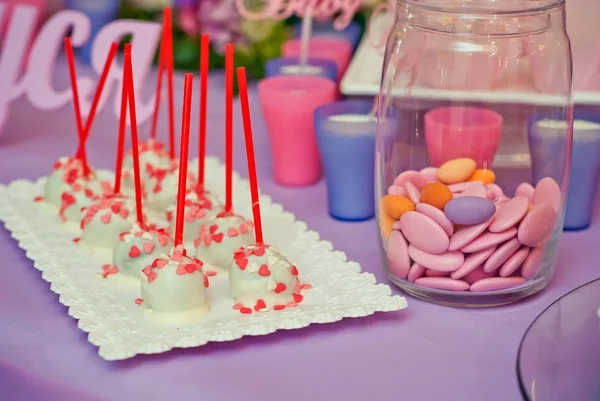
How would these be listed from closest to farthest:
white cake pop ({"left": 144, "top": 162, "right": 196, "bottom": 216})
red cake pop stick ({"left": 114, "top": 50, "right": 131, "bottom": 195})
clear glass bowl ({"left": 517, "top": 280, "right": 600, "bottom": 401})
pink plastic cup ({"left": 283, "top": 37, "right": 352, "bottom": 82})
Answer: clear glass bowl ({"left": 517, "top": 280, "right": 600, "bottom": 401}) → red cake pop stick ({"left": 114, "top": 50, "right": 131, "bottom": 195}) → white cake pop ({"left": 144, "top": 162, "right": 196, "bottom": 216}) → pink plastic cup ({"left": 283, "top": 37, "right": 352, "bottom": 82})

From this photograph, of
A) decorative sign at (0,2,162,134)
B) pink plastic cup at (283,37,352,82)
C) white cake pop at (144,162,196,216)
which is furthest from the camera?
pink plastic cup at (283,37,352,82)

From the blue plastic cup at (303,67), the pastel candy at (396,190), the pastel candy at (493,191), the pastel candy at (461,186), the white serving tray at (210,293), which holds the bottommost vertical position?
the white serving tray at (210,293)

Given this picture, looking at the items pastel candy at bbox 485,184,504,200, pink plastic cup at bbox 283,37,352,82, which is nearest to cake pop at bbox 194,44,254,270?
pastel candy at bbox 485,184,504,200

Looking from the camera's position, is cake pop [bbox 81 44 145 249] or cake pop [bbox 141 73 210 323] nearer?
cake pop [bbox 141 73 210 323]

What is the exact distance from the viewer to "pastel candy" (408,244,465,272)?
738mm

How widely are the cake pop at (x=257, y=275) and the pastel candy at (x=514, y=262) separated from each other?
173 mm

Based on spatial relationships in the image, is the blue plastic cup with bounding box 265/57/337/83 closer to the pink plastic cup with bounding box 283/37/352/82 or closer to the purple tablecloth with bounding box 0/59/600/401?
the pink plastic cup with bounding box 283/37/352/82

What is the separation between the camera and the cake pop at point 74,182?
92 centimetres

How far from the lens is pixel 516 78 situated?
0.79 metres

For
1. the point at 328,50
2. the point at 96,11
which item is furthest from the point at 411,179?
the point at 96,11

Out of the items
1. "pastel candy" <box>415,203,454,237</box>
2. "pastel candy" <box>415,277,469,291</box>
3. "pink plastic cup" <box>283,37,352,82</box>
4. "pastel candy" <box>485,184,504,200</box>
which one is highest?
"pink plastic cup" <box>283,37,352,82</box>

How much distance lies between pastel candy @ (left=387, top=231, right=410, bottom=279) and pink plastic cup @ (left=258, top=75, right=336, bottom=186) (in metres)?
0.27

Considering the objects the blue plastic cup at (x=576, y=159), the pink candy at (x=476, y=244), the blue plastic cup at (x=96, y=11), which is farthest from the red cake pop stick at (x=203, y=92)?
the blue plastic cup at (x=96, y=11)

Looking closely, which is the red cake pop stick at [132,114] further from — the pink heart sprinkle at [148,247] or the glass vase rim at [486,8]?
the glass vase rim at [486,8]
